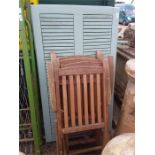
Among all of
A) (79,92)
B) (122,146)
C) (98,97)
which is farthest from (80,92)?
(122,146)

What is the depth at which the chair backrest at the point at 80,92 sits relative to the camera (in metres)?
1.57

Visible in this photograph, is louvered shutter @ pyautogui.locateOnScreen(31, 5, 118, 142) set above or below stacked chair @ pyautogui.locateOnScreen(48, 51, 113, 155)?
above

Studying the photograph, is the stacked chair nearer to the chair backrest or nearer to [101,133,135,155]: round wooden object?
the chair backrest

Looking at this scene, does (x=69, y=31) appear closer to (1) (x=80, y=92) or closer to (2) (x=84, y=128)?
(1) (x=80, y=92)

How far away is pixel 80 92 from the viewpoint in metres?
1.63

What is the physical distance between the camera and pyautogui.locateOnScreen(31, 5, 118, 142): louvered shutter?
1697 mm

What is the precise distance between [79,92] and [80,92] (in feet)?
0.07

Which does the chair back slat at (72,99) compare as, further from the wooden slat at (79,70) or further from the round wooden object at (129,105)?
the round wooden object at (129,105)

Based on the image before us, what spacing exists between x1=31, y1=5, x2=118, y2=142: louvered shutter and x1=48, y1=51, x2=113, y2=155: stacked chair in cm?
16

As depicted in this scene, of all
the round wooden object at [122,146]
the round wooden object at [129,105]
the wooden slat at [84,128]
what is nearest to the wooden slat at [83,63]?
the round wooden object at [129,105]

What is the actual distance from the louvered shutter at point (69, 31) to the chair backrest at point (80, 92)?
23cm

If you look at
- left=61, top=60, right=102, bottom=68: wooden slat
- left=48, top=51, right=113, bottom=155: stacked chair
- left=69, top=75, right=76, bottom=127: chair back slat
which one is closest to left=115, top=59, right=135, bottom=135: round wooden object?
left=48, top=51, right=113, bottom=155: stacked chair
